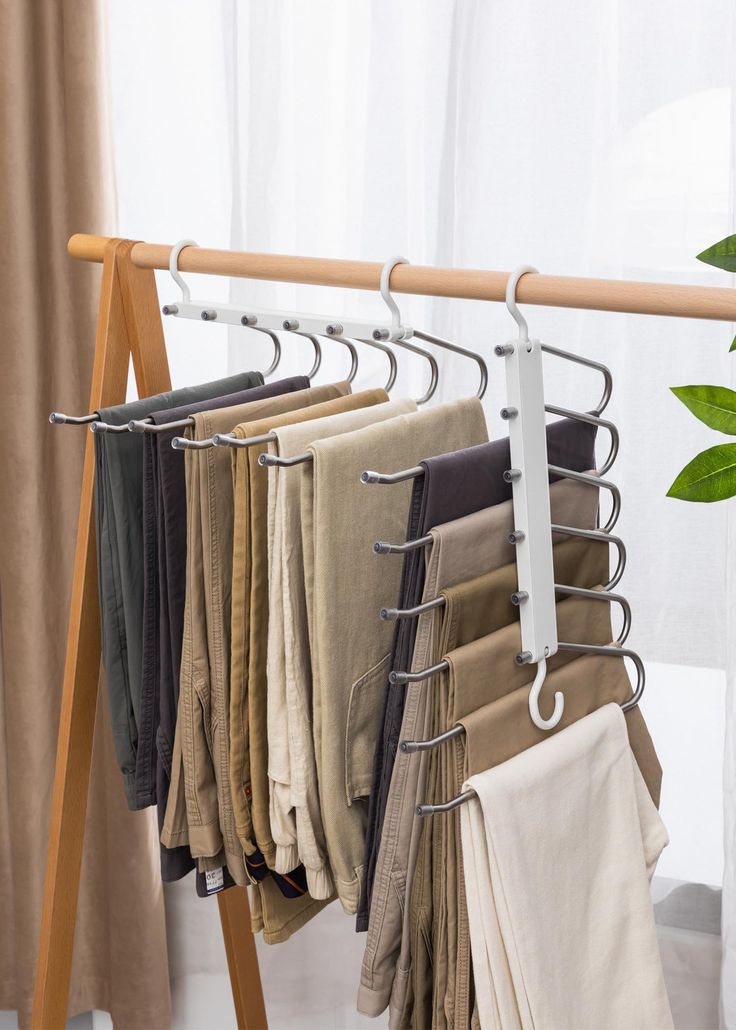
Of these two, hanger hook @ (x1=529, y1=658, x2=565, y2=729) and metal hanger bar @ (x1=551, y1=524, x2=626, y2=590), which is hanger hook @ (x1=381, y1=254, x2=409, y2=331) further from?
hanger hook @ (x1=529, y1=658, x2=565, y2=729)

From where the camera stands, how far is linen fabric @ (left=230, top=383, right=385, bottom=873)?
114cm

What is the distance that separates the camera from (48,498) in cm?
201

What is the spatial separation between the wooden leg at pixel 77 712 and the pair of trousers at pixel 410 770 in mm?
441

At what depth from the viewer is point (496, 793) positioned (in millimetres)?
1013

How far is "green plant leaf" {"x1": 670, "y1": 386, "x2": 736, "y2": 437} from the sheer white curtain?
2.27 ft

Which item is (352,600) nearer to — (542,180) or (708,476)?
(708,476)

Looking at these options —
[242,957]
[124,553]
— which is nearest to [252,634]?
[124,553]

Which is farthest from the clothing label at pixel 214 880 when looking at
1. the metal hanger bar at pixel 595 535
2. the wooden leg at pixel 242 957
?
the metal hanger bar at pixel 595 535

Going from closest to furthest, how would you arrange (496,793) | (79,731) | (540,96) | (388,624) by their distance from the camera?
(496,793)
(388,624)
(79,731)
(540,96)

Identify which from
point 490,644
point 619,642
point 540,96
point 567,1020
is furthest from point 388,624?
point 540,96

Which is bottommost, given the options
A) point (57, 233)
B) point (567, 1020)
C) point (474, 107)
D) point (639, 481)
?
point (567, 1020)

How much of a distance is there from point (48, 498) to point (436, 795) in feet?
3.82

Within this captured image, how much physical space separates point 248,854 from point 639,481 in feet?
2.75

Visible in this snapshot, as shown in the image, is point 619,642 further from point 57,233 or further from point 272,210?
point 57,233
